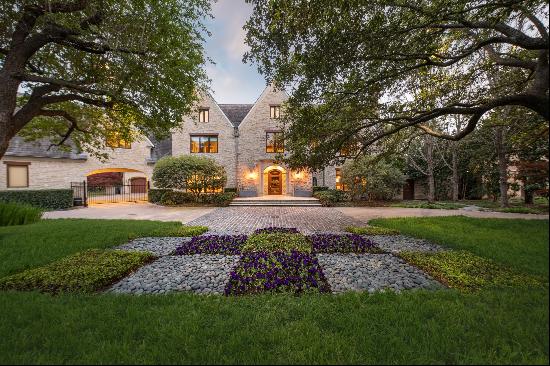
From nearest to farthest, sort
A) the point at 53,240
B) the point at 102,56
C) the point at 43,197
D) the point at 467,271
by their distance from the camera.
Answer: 1. the point at 467,271
2. the point at 53,240
3. the point at 102,56
4. the point at 43,197

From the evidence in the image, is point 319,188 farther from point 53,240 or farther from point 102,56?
point 53,240

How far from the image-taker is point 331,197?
791 inches

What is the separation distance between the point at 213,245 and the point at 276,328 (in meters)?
4.74

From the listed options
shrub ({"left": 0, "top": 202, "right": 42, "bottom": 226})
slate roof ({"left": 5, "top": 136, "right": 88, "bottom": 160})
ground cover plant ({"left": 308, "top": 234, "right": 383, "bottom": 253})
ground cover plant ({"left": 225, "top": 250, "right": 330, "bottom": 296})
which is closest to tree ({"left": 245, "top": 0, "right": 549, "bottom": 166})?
ground cover plant ({"left": 308, "top": 234, "right": 383, "bottom": 253})

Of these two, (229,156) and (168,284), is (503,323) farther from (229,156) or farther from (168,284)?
(229,156)

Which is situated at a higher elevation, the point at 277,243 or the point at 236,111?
the point at 236,111

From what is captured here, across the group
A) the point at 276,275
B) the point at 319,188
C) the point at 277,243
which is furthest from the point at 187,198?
the point at 276,275

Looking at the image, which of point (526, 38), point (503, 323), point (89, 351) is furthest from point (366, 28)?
point (89, 351)

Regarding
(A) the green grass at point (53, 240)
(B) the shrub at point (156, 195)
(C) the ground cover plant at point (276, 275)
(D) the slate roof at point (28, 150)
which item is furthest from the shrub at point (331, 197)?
(D) the slate roof at point (28, 150)

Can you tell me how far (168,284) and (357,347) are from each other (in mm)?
3645

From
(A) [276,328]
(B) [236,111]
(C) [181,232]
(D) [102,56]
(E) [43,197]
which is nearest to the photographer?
(A) [276,328]

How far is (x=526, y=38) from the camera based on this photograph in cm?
514

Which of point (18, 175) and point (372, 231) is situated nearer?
point (372, 231)

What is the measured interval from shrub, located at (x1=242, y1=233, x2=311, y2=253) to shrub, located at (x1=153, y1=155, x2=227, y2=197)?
13.2m
